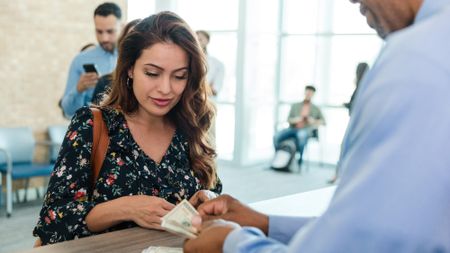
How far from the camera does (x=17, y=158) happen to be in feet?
20.9

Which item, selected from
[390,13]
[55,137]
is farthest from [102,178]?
[55,137]

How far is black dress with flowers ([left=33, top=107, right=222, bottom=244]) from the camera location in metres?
1.88

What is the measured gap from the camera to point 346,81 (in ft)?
33.1

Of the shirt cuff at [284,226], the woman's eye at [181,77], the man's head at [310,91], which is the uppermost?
the woman's eye at [181,77]

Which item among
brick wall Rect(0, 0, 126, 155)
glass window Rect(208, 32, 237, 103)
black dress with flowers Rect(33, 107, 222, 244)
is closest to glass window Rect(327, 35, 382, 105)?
glass window Rect(208, 32, 237, 103)

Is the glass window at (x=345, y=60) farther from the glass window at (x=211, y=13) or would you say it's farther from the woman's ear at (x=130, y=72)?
the woman's ear at (x=130, y=72)

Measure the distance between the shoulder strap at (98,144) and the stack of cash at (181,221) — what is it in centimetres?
46

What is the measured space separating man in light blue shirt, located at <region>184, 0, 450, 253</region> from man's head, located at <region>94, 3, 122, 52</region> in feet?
13.4

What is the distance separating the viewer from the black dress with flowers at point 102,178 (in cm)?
188

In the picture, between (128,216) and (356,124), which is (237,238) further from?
(128,216)

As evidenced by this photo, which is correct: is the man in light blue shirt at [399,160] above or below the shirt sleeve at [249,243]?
above

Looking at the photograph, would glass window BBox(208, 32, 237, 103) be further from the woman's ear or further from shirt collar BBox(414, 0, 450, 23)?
shirt collar BBox(414, 0, 450, 23)

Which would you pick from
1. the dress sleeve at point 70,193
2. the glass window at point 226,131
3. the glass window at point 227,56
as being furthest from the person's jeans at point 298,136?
the dress sleeve at point 70,193

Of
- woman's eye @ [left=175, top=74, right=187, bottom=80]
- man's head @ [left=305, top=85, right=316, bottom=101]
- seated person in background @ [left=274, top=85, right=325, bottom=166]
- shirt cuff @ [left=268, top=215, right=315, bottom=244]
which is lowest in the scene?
seated person in background @ [left=274, top=85, right=325, bottom=166]
